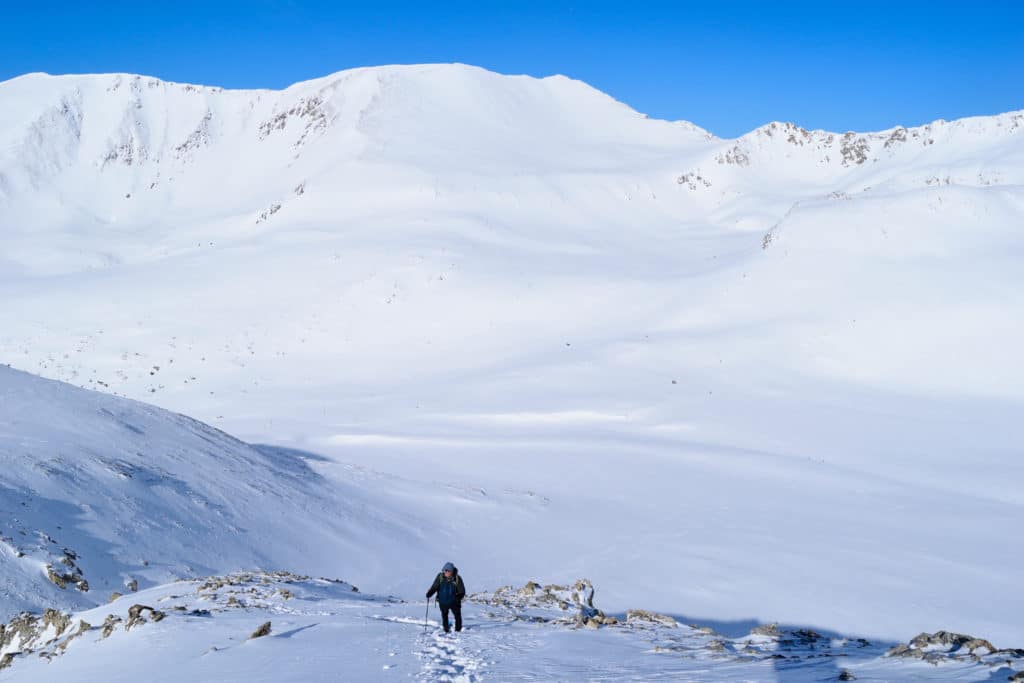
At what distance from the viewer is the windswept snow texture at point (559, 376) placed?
1311 cm

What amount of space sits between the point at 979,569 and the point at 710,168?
6459cm

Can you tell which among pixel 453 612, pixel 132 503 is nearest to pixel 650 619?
pixel 453 612

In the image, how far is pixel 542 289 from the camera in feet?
127

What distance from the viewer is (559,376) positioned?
27.8 metres

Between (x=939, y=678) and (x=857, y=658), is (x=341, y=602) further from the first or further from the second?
(x=939, y=678)

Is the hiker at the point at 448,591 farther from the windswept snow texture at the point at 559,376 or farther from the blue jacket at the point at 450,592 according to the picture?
the windswept snow texture at the point at 559,376

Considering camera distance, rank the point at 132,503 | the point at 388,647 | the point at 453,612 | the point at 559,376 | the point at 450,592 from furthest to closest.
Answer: the point at 559,376
the point at 132,503
the point at 453,612
the point at 450,592
the point at 388,647

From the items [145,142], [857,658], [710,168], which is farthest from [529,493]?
[145,142]

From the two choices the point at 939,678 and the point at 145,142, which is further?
the point at 145,142

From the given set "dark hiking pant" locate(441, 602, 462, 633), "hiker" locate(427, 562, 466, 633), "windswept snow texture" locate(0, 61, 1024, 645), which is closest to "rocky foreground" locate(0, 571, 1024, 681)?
"dark hiking pant" locate(441, 602, 462, 633)

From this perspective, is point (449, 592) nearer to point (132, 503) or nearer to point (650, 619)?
point (650, 619)

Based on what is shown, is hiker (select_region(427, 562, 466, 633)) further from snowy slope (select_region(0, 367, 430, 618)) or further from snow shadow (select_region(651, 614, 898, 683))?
snowy slope (select_region(0, 367, 430, 618))

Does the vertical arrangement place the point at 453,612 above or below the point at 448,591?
below

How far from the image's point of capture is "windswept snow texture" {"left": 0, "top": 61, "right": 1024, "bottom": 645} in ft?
43.0
